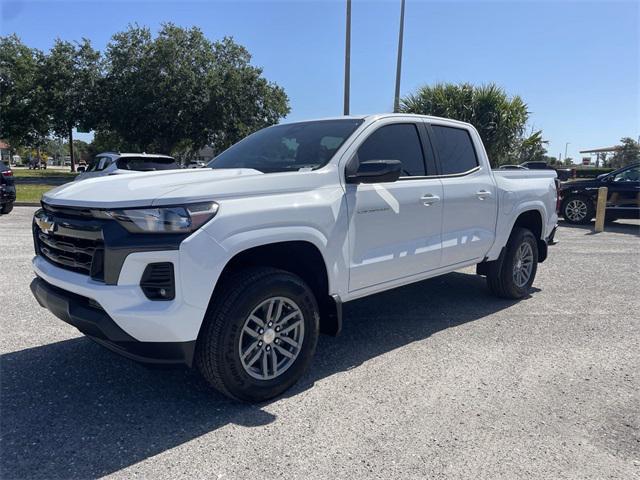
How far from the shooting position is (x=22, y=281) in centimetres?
609

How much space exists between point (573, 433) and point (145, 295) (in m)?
2.61

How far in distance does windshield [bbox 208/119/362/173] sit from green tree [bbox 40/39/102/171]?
116ft

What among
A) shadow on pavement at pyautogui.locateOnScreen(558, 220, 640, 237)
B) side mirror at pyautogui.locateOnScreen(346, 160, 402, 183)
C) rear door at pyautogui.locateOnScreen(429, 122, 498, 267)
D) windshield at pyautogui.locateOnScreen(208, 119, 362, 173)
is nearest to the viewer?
side mirror at pyautogui.locateOnScreen(346, 160, 402, 183)

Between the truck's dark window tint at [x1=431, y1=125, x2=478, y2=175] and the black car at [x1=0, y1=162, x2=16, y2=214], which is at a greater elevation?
the truck's dark window tint at [x1=431, y1=125, x2=478, y2=175]

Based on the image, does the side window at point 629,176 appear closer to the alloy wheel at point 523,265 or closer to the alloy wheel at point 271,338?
the alloy wheel at point 523,265

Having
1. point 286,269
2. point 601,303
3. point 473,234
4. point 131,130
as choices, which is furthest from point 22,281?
point 131,130

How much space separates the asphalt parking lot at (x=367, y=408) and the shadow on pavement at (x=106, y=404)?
12 millimetres

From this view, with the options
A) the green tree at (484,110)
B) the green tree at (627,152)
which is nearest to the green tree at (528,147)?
the green tree at (484,110)

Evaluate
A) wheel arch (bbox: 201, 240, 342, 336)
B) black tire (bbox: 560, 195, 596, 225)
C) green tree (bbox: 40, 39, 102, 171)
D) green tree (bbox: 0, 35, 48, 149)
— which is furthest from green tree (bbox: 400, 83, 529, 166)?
green tree (bbox: 0, 35, 48, 149)

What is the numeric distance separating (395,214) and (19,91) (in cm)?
4162

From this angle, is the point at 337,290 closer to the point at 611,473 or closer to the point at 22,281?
the point at 611,473

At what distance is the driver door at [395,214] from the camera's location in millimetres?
3771

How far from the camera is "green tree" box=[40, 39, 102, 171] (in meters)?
35.9

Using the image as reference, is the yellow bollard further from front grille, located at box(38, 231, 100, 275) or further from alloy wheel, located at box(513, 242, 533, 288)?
front grille, located at box(38, 231, 100, 275)
